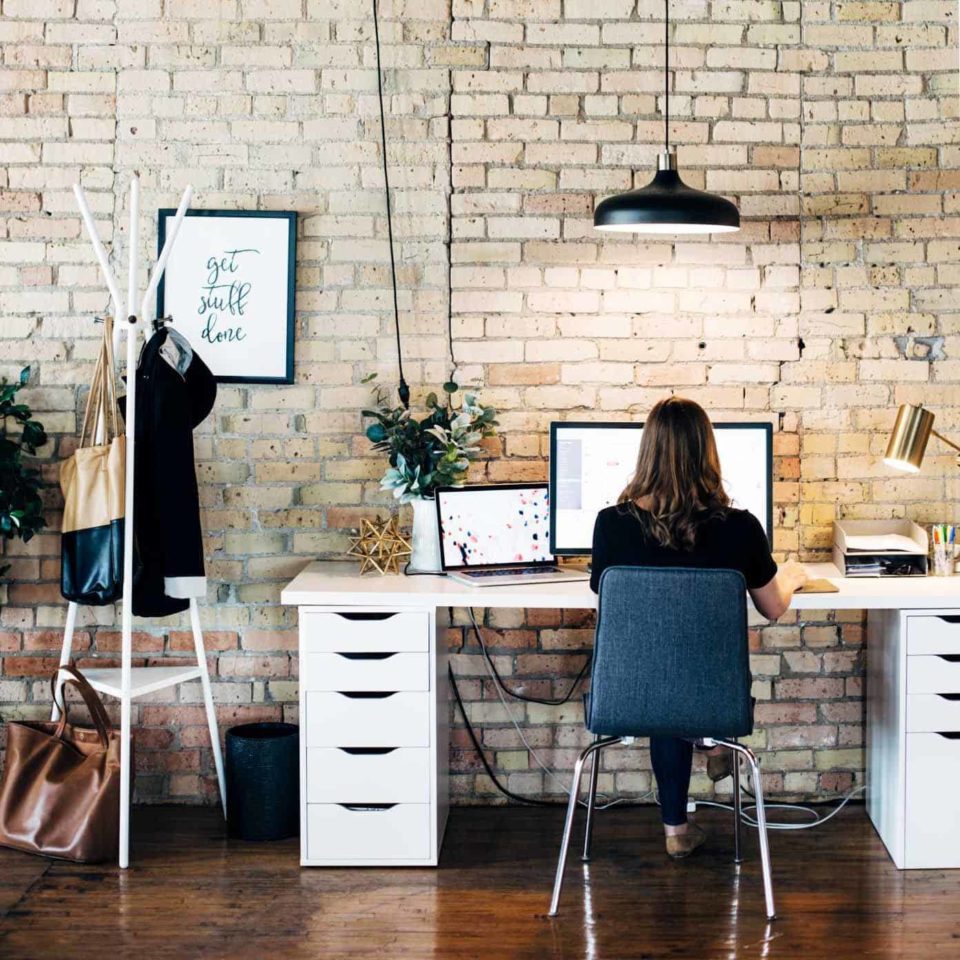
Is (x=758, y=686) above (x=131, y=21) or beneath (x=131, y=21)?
beneath

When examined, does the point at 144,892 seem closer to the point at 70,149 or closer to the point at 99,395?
the point at 99,395

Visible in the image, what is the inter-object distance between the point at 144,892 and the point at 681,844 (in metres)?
1.41

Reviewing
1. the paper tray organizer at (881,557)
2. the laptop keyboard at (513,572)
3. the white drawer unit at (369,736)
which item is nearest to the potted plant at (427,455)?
the laptop keyboard at (513,572)

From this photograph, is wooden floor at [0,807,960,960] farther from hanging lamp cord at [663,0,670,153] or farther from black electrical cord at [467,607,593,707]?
hanging lamp cord at [663,0,670,153]

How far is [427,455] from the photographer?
3.62 m

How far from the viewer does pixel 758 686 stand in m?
3.90

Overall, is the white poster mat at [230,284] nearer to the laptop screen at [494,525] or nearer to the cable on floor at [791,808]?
the laptop screen at [494,525]

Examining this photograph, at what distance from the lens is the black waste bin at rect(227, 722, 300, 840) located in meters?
3.60

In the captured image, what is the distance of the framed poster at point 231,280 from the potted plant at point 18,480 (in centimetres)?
49

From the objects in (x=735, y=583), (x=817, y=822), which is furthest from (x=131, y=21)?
(x=817, y=822)

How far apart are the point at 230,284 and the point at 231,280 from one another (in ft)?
0.04

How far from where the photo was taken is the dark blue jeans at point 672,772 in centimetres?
335

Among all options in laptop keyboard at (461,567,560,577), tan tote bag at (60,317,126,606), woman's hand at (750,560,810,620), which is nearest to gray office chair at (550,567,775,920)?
woman's hand at (750,560,810,620)

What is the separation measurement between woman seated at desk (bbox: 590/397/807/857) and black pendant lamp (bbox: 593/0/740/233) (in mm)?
477
